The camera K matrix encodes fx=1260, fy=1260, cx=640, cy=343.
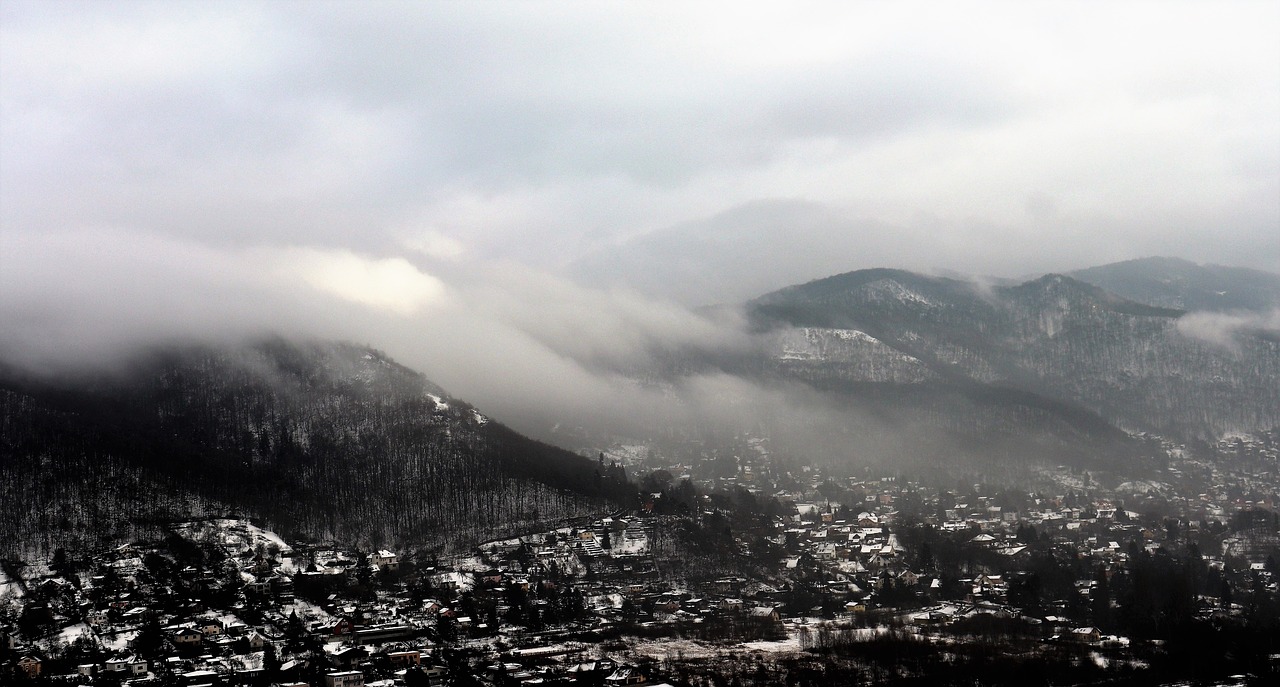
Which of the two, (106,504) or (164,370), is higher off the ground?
(164,370)

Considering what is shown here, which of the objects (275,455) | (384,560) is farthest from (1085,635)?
(275,455)

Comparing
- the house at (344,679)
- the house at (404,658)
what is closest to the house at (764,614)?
the house at (404,658)

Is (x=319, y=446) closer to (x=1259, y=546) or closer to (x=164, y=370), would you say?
(x=164, y=370)

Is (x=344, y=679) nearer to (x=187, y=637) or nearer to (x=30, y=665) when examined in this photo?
(x=187, y=637)

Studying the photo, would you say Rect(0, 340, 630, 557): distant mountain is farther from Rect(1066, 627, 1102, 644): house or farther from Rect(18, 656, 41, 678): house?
Rect(1066, 627, 1102, 644): house

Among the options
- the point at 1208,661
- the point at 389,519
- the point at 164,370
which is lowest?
the point at 1208,661

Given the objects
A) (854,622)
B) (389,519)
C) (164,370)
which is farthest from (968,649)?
(164,370)
